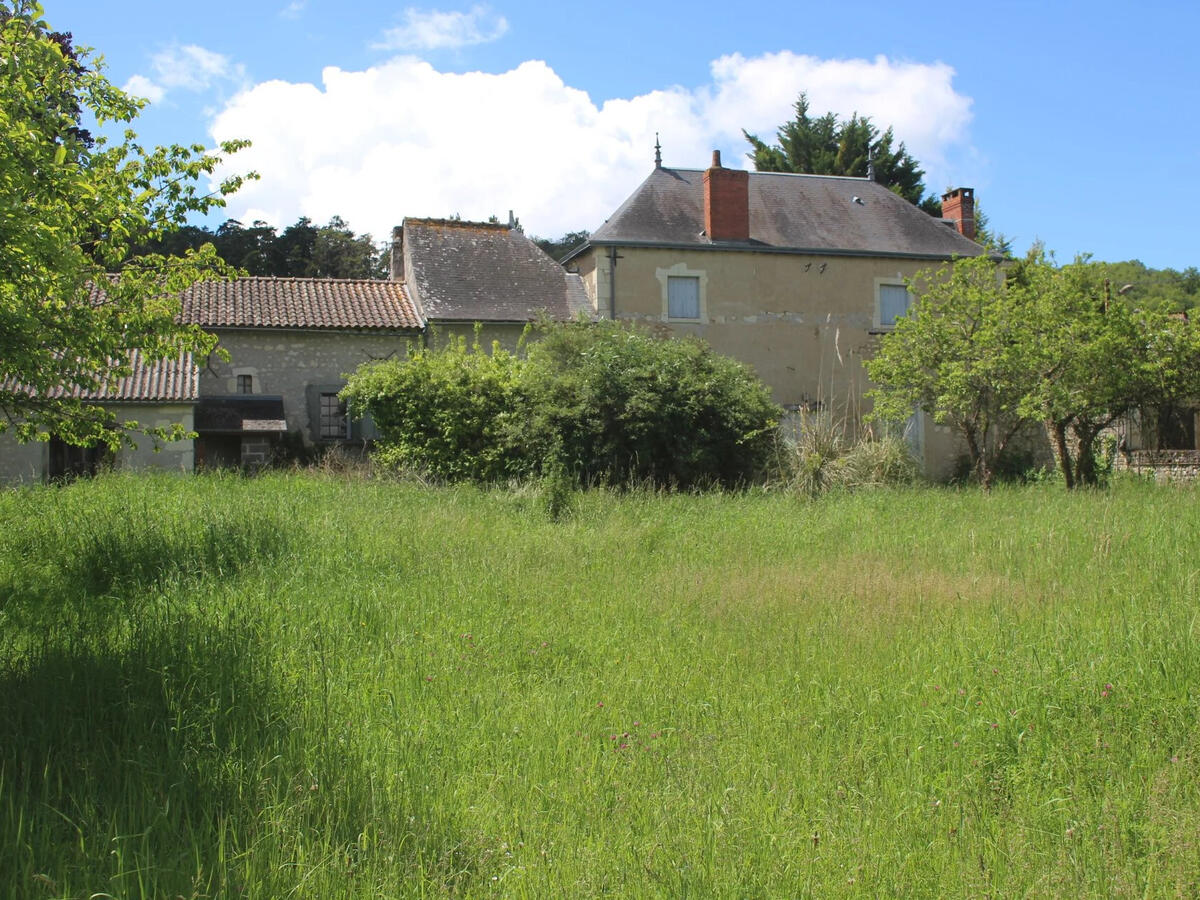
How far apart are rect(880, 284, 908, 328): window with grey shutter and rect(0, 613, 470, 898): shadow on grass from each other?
20960 millimetres

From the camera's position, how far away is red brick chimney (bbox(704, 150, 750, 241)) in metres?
22.8

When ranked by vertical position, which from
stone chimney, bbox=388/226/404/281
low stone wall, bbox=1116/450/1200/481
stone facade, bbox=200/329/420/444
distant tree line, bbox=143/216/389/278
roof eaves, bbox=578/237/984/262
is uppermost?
distant tree line, bbox=143/216/389/278

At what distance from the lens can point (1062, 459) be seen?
16297 millimetres

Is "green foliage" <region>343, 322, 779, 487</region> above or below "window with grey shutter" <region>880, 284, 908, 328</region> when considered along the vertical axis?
below

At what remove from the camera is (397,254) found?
86.5ft

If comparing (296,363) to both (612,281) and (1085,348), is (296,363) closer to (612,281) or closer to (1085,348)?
(612,281)

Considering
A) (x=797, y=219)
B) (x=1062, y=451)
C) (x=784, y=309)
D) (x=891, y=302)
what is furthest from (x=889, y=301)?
(x=1062, y=451)

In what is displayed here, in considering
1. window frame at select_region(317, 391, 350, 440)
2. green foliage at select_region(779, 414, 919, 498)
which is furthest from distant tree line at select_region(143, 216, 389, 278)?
green foliage at select_region(779, 414, 919, 498)

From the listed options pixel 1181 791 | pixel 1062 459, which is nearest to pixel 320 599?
pixel 1181 791

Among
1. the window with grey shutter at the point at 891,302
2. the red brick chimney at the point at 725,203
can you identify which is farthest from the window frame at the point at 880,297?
the red brick chimney at the point at 725,203

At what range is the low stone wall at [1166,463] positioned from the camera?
17.2 meters

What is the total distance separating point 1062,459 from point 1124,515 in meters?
6.41

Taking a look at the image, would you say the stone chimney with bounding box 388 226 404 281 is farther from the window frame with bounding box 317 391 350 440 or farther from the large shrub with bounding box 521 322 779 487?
the large shrub with bounding box 521 322 779 487

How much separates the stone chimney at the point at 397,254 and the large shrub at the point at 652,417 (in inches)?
421
